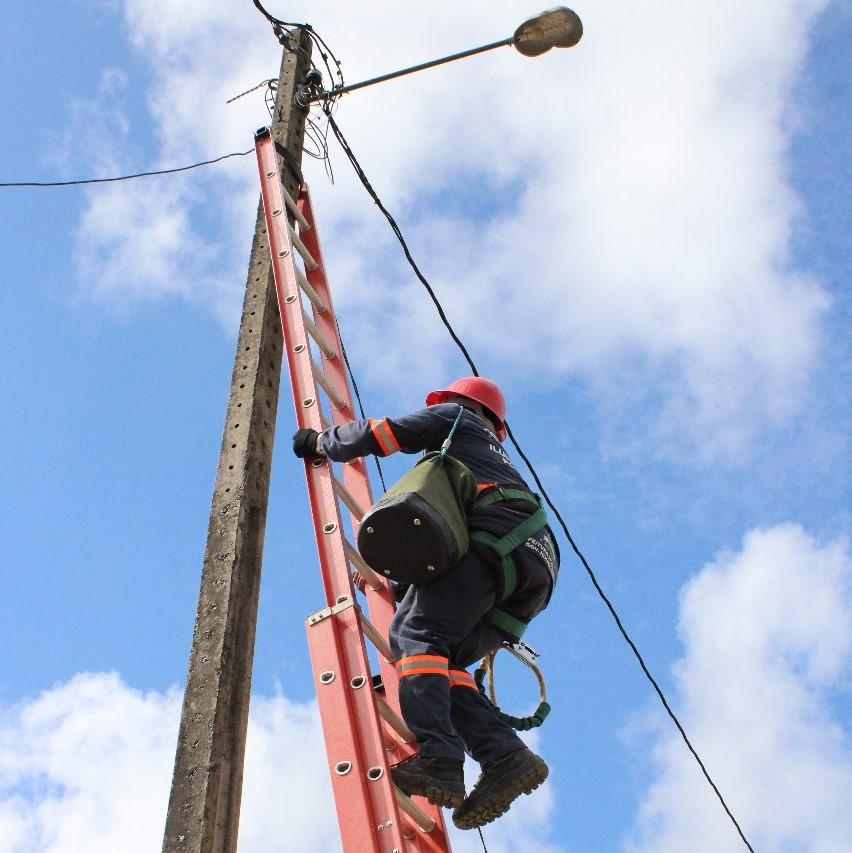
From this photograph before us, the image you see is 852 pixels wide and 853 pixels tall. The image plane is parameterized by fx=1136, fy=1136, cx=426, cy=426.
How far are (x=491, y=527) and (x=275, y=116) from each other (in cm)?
312

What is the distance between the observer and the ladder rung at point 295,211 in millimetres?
5559

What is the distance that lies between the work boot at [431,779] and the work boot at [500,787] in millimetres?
89

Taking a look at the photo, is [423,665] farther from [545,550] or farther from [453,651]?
[545,550]

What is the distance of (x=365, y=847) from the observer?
3250 millimetres

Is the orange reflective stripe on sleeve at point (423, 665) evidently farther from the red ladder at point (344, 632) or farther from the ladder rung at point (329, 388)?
the ladder rung at point (329, 388)

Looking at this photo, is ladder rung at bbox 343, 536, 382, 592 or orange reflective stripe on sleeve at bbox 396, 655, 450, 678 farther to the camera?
ladder rung at bbox 343, 536, 382, 592

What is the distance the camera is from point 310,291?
17.6 feet

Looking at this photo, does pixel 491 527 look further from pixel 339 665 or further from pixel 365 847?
pixel 365 847

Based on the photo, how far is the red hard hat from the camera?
4.70 meters

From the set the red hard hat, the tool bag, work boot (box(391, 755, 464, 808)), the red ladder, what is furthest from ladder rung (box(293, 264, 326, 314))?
work boot (box(391, 755, 464, 808))

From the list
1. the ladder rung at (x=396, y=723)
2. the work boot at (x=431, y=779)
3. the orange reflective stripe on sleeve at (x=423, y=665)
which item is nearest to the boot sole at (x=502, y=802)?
the work boot at (x=431, y=779)

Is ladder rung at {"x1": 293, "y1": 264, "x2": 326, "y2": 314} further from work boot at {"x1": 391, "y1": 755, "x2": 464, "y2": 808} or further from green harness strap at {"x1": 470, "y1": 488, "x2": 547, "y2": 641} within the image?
work boot at {"x1": 391, "y1": 755, "x2": 464, "y2": 808}

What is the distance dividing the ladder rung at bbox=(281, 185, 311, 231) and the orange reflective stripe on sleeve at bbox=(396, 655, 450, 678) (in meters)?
2.71

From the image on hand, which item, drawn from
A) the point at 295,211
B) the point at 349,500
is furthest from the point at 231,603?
the point at 295,211
